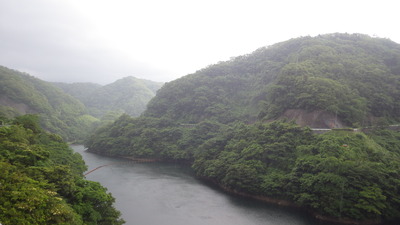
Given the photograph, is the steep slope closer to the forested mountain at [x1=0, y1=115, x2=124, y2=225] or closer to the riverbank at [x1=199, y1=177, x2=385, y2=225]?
the riverbank at [x1=199, y1=177, x2=385, y2=225]

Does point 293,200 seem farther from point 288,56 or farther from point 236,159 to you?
point 288,56

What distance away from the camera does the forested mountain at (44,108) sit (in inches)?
3509

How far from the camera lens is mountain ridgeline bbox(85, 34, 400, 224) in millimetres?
33312

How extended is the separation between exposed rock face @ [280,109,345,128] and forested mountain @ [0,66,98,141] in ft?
237

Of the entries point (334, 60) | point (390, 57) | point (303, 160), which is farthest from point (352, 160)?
point (390, 57)

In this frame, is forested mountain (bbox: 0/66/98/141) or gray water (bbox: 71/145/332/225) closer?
gray water (bbox: 71/145/332/225)

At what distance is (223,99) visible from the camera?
76500 mm

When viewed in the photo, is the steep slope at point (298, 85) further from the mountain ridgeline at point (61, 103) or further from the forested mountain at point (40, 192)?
the forested mountain at point (40, 192)

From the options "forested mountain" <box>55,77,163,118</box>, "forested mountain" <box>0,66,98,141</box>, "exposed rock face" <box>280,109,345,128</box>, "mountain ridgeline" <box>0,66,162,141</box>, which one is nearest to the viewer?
"exposed rock face" <box>280,109,345,128</box>

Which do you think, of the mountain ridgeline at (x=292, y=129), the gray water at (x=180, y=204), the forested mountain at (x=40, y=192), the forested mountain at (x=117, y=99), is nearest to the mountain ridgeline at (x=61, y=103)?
the forested mountain at (x=117, y=99)

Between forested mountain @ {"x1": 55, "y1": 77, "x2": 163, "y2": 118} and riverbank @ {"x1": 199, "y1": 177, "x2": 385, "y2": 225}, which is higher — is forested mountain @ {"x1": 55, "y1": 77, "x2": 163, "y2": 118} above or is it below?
above

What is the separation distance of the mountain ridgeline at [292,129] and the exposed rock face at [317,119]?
19 centimetres

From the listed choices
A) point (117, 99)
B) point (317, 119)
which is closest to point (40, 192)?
point (317, 119)

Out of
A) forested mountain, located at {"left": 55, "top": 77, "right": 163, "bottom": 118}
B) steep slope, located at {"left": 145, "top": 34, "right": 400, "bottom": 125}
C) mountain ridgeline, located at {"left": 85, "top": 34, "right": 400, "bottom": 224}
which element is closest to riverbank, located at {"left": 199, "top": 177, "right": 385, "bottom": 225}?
mountain ridgeline, located at {"left": 85, "top": 34, "right": 400, "bottom": 224}
